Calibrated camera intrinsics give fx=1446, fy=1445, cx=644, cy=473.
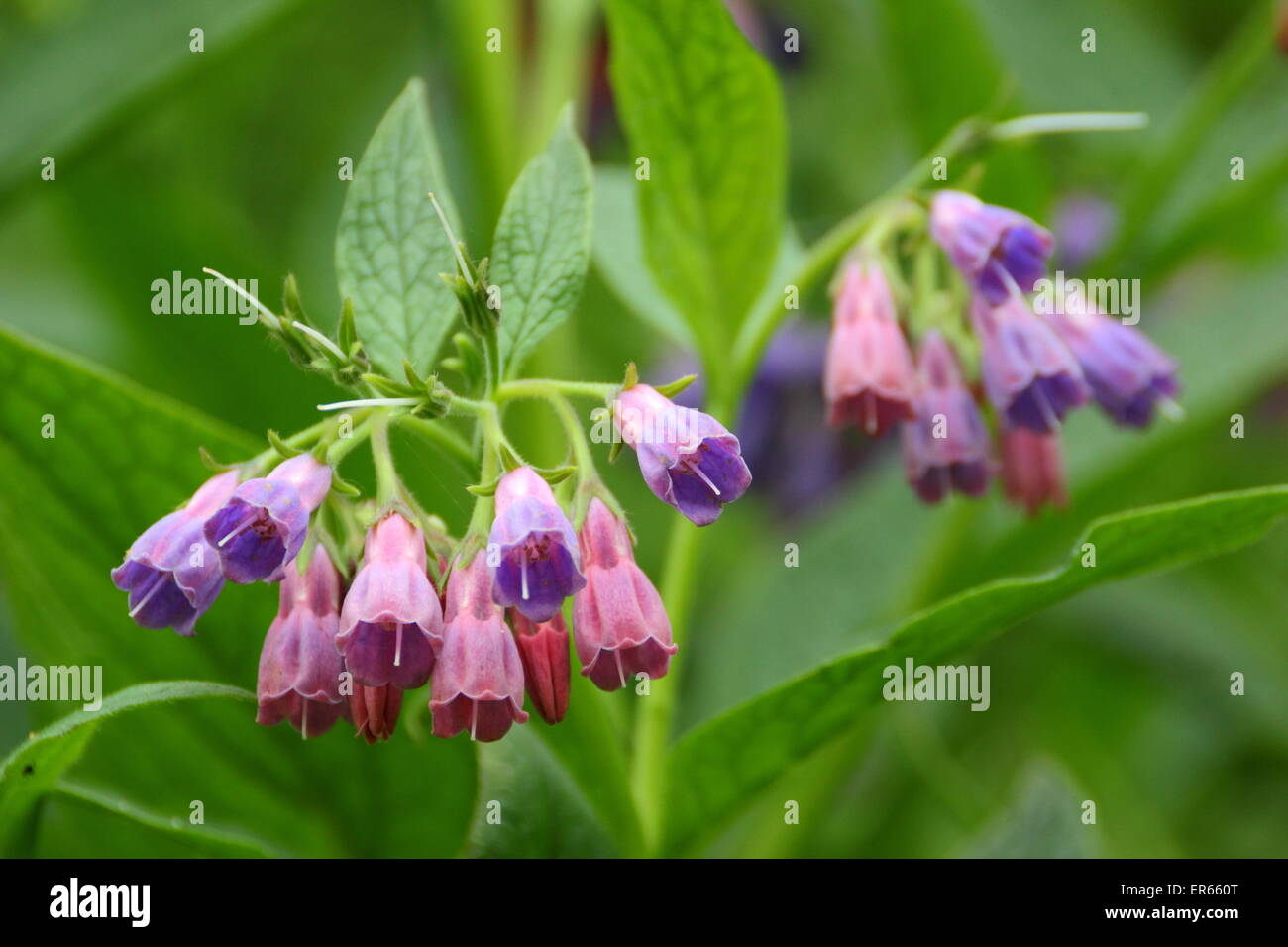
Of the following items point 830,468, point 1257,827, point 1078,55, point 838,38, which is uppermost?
point 838,38

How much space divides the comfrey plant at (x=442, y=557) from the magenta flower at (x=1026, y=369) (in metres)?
0.41

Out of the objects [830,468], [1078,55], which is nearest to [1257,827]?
[830,468]

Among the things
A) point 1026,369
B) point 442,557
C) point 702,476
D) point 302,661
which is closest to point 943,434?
point 1026,369

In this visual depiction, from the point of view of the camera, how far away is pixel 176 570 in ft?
3.40

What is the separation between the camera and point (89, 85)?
2.01 meters

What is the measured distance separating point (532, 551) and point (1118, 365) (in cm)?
70

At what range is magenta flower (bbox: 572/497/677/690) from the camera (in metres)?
1.04

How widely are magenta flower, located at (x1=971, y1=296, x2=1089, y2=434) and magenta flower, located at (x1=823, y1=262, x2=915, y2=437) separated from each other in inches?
3.1

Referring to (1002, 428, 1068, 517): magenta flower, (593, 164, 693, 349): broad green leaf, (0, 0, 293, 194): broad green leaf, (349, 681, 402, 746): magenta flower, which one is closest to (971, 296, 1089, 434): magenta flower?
(1002, 428, 1068, 517): magenta flower

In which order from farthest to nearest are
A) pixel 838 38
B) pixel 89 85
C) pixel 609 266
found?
pixel 838 38, pixel 89 85, pixel 609 266

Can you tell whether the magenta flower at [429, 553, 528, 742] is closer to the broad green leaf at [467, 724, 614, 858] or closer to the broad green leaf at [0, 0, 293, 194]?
the broad green leaf at [467, 724, 614, 858]
